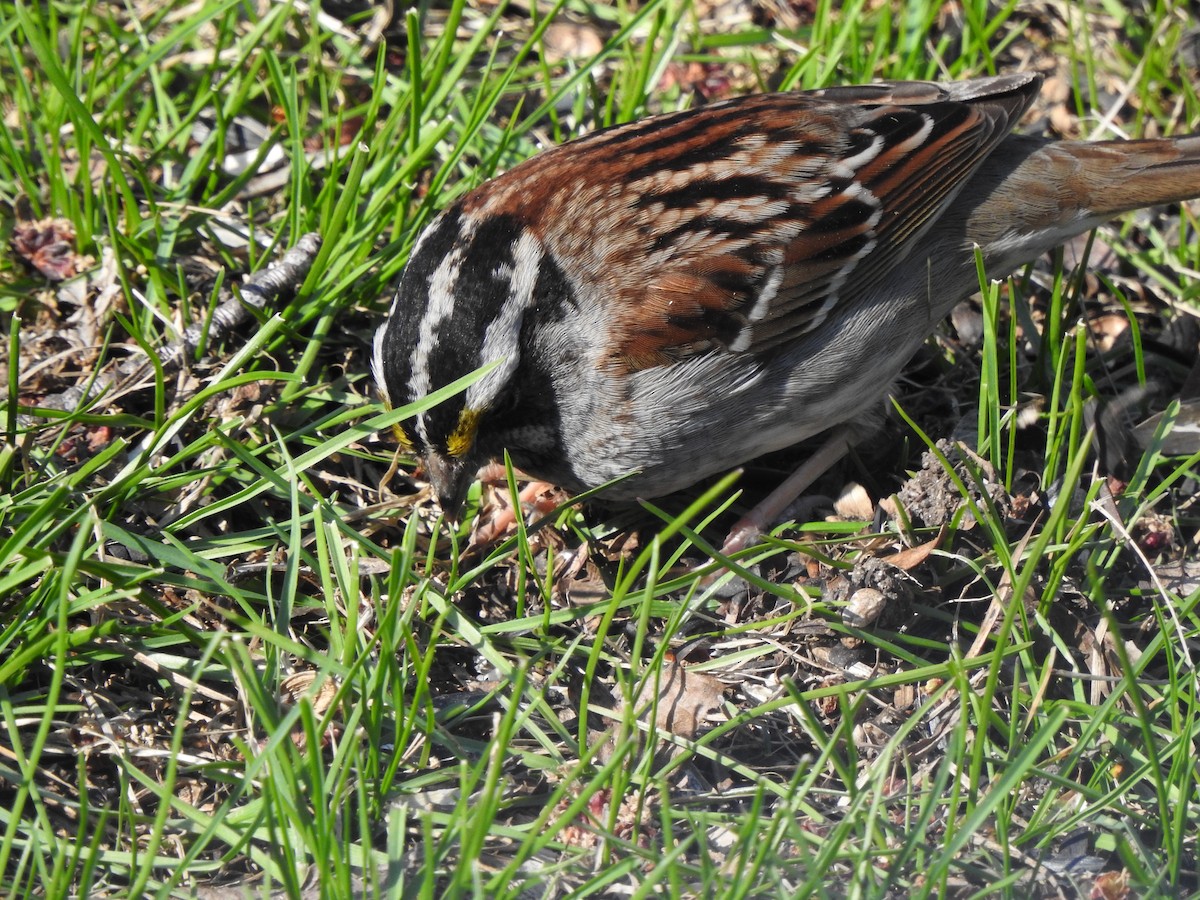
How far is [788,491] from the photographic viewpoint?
4.21m

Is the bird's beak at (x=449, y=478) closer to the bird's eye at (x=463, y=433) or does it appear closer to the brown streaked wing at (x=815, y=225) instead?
the bird's eye at (x=463, y=433)

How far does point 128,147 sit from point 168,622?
2363mm

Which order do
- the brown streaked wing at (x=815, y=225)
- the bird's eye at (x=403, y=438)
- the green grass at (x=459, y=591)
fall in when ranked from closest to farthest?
the green grass at (x=459, y=591) < the bird's eye at (x=403, y=438) < the brown streaked wing at (x=815, y=225)

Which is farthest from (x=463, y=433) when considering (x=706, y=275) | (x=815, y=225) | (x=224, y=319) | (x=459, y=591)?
(x=815, y=225)

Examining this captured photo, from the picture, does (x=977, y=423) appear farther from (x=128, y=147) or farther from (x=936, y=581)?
(x=128, y=147)

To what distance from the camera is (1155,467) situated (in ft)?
13.8

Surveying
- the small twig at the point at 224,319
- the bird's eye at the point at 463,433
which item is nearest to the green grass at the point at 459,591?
the small twig at the point at 224,319

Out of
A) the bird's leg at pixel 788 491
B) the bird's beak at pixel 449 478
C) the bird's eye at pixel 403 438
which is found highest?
the bird's eye at pixel 403 438

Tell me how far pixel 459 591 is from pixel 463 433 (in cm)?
50

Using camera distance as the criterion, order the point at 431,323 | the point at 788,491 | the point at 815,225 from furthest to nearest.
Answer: the point at 788,491, the point at 815,225, the point at 431,323

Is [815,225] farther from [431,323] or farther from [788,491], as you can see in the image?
[431,323]

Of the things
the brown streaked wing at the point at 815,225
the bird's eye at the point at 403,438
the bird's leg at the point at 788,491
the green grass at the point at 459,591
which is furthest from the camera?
the bird's leg at the point at 788,491

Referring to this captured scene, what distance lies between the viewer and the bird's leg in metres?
4.11

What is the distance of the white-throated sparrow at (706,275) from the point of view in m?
3.69
